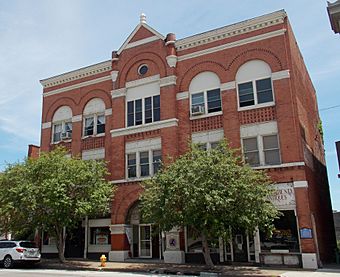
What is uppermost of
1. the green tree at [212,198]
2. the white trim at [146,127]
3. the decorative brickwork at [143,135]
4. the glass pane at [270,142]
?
the white trim at [146,127]

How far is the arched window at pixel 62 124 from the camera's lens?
31.4 m

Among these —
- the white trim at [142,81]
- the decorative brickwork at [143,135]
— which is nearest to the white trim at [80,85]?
the white trim at [142,81]

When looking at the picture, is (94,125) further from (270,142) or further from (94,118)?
(270,142)

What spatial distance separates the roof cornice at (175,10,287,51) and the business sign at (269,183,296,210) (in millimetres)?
10066

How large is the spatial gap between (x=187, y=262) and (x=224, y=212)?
646 cm

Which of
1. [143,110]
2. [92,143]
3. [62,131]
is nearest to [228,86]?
[143,110]

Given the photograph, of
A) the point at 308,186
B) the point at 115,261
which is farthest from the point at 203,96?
the point at 115,261

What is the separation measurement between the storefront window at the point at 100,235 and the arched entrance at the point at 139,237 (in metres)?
1.96

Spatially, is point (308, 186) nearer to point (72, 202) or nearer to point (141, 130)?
point (141, 130)

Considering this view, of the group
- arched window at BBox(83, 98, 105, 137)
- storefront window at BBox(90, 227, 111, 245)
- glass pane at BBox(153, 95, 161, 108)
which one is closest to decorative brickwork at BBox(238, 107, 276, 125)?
glass pane at BBox(153, 95, 161, 108)

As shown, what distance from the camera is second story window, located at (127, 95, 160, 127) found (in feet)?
88.6

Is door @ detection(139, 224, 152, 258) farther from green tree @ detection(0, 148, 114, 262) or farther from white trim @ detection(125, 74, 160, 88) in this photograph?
white trim @ detection(125, 74, 160, 88)

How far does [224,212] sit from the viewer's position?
18609 mm

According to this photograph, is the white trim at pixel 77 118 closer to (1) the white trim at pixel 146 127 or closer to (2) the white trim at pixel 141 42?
(1) the white trim at pixel 146 127
